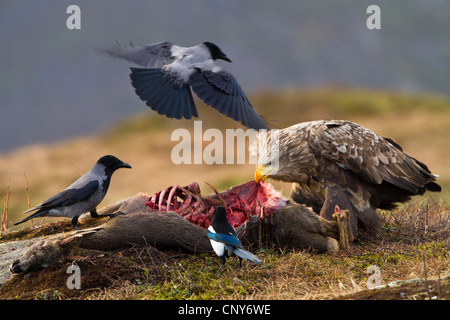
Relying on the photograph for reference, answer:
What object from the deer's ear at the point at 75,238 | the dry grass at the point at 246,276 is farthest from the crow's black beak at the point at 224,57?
the deer's ear at the point at 75,238

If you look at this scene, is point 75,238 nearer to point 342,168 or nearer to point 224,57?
point 224,57

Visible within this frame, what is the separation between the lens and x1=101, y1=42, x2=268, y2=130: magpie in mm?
6062

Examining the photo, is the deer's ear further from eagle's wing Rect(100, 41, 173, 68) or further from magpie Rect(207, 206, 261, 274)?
eagle's wing Rect(100, 41, 173, 68)

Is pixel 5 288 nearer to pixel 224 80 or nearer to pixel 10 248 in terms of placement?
pixel 10 248

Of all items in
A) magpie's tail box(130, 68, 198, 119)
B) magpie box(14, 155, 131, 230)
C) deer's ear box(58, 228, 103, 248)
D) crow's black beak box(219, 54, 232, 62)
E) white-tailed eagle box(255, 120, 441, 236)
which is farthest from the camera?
crow's black beak box(219, 54, 232, 62)

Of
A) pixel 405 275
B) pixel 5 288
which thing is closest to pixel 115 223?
pixel 5 288

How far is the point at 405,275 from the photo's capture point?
489 centimetres

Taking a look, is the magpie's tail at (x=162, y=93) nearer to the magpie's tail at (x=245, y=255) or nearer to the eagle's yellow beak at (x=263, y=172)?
the eagle's yellow beak at (x=263, y=172)

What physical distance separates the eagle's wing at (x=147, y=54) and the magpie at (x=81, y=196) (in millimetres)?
1569

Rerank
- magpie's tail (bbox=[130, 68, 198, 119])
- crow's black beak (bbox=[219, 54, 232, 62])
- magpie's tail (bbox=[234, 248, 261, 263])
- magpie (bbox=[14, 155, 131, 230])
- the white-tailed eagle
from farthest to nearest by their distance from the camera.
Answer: crow's black beak (bbox=[219, 54, 232, 62])
the white-tailed eagle
magpie's tail (bbox=[130, 68, 198, 119])
magpie (bbox=[14, 155, 131, 230])
magpie's tail (bbox=[234, 248, 261, 263])

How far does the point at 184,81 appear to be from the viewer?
245 inches

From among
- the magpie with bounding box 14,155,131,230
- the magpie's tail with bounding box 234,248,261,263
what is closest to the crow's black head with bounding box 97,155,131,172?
the magpie with bounding box 14,155,131,230

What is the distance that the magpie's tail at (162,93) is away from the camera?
19.7 feet
